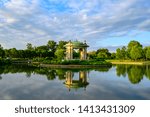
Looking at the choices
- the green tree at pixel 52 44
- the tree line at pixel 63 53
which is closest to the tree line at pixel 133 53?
the tree line at pixel 63 53

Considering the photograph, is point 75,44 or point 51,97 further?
point 75,44

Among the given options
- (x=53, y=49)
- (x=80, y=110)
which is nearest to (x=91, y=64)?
(x=80, y=110)

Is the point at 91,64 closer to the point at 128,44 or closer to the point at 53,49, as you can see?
the point at 128,44

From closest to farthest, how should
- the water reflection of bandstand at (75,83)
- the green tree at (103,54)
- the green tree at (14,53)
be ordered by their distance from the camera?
the water reflection of bandstand at (75,83), the green tree at (14,53), the green tree at (103,54)

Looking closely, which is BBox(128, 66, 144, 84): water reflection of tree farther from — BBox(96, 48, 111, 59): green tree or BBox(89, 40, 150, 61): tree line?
BBox(96, 48, 111, 59): green tree

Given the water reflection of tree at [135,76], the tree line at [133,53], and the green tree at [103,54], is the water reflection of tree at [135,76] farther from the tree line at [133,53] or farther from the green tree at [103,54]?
the green tree at [103,54]

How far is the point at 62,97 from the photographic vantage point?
975 cm

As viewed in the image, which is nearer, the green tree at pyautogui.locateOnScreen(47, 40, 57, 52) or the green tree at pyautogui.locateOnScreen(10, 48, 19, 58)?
the green tree at pyautogui.locateOnScreen(10, 48, 19, 58)

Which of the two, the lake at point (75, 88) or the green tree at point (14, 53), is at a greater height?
the green tree at point (14, 53)

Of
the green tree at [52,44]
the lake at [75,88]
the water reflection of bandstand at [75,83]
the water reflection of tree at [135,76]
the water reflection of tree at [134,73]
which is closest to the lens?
the lake at [75,88]

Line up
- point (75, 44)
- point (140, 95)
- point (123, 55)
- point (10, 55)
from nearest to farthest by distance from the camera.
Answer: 1. point (140, 95)
2. point (75, 44)
3. point (123, 55)
4. point (10, 55)

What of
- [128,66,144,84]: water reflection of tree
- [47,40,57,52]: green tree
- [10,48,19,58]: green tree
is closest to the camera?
[128,66,144,84]: water reflection of tree

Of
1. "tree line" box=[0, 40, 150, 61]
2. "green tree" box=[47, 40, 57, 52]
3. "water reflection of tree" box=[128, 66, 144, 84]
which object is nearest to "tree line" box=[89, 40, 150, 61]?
"tree line" box=[0, 40, 150, 61]

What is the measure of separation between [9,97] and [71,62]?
25072 millimetres
